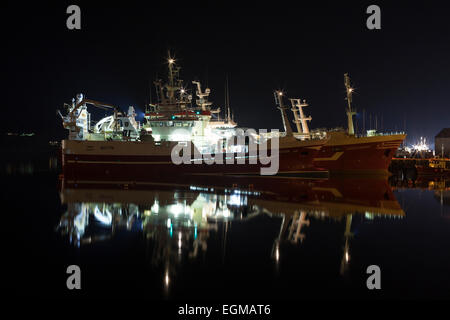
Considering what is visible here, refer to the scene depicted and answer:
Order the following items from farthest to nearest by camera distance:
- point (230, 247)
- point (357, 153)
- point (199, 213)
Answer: point (357, 153)
point (199, 213)
point (230, 247)

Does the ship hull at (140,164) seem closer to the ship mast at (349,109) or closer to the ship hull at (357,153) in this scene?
the ship hull at (357,153)

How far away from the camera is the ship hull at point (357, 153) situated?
2775 centimetres

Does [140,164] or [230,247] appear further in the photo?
[140,164]

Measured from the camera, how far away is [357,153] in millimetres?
28141

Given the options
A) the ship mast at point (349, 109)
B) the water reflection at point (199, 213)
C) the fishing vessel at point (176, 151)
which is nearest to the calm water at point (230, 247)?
the water reflection at point (199, 213)

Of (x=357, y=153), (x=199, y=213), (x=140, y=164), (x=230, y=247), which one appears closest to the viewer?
(x=230, y=247)

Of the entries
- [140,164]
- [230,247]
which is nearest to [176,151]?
[140,164]

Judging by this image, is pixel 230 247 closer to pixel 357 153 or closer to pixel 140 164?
pixel 140 164

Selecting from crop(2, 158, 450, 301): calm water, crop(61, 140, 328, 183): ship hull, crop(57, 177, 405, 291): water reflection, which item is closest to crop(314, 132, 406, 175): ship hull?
crop(61, 140, 328, 183): ship hull

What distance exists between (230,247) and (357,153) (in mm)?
22034

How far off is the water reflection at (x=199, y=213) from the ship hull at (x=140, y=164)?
7014 millimetres
